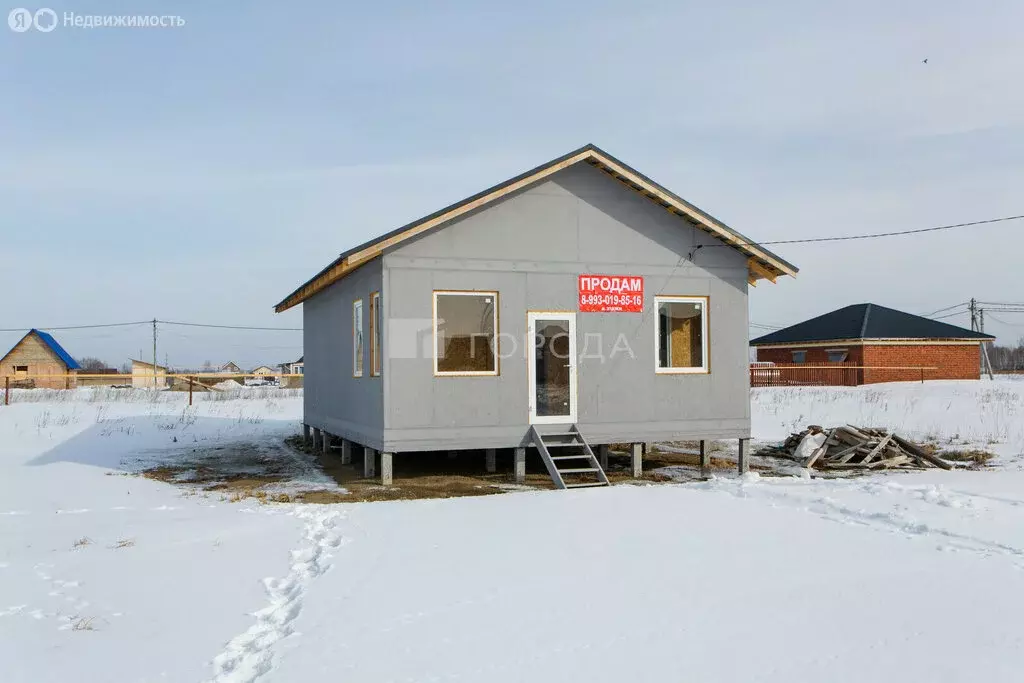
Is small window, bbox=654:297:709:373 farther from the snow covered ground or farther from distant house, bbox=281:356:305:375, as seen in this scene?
distant house, bbox=281:356:305:375

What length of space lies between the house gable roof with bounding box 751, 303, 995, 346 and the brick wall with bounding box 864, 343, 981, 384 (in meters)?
0.56

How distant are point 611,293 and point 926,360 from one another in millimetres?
30942

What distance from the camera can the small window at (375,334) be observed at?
12.7 metres

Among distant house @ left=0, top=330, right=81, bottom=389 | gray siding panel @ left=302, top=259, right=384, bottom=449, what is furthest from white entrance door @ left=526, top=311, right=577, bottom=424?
distant house @ left=0, top=330, right=81, bottom=389

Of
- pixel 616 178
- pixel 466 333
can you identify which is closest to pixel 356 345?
pixel 466 333

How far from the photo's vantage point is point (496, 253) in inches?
513

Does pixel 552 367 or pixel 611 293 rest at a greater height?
pixel 611 293

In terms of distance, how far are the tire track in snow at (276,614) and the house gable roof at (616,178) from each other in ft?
15.0

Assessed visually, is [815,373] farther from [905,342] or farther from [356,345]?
[356,345]

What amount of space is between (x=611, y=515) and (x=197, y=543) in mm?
4554

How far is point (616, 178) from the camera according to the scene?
13.7 metres

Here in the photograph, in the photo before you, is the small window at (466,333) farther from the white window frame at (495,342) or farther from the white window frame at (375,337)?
the white window frame at (375,337)

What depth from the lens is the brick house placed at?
38062mm

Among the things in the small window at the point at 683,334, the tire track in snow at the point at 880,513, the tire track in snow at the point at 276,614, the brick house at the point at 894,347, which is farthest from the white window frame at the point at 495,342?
the brick house at the point at 894,347
